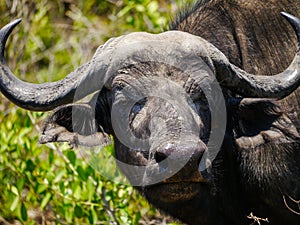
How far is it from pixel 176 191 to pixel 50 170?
82.2 inches

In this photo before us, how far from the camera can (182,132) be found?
17.9 ft

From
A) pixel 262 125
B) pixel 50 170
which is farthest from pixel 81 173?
pixel 262 125

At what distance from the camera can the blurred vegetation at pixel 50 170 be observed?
7379mm

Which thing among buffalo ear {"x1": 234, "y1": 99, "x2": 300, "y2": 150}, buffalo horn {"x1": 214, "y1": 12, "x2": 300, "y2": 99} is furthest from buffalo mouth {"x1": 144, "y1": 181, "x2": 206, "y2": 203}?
buffalo horn {"x1": 214, "y1": 12, "x2": 300, "y2": 99}

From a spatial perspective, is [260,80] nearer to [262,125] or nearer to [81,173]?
[262,125]

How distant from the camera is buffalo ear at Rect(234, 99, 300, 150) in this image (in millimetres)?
6121

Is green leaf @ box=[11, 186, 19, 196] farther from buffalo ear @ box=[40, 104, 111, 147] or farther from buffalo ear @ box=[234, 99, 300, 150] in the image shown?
buffalo ear @ box=[234, 99, 300, 150]

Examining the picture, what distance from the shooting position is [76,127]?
636 cm

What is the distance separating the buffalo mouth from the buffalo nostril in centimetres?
32

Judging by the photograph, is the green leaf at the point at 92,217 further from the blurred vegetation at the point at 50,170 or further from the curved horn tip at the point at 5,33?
the curved horn tip at the point at 5,33

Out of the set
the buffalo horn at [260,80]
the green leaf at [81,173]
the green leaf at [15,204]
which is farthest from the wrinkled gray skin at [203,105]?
the green leaf at [15,204]

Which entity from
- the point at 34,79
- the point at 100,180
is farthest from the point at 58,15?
the point at 100,180

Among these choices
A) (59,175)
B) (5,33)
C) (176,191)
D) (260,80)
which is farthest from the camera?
(59,175)

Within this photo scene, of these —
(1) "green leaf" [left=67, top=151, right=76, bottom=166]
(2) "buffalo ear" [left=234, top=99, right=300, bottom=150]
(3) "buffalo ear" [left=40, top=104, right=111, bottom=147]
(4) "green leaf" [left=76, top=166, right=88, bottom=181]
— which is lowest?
(4) "green leaf" [left=76, top=166, right=88, bottom=181]
